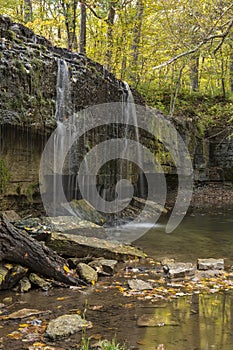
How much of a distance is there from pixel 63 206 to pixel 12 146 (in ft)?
7.09

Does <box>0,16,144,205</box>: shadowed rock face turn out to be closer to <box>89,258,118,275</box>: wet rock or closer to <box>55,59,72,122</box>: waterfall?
<box>55,59,72,122</box>: waterfall

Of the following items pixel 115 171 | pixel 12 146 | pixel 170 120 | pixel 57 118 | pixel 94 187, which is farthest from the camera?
pixel 170 120

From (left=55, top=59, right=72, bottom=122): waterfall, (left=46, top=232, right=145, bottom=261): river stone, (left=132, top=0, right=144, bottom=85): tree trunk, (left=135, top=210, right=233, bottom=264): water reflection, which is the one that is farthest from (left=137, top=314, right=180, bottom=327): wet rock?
(left=132, top=0, right=144, bottom=85): tree trunk

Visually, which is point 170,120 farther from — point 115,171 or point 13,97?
point 13,97

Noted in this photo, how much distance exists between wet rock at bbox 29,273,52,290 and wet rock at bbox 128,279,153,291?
1105mm

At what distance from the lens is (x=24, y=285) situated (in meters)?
4.56

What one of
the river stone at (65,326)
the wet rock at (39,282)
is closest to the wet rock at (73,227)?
the wet rock at (39,282)

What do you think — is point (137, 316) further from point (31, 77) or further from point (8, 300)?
point (31, 77)

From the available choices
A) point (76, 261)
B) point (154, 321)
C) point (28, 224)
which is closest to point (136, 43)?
point (28, 224)

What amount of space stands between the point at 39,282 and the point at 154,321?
5.91ft

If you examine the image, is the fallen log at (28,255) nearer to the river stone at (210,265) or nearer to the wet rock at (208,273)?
the wet rock at (208,273)

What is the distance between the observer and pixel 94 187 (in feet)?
34.7

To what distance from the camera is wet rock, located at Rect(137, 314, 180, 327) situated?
11.4 feet

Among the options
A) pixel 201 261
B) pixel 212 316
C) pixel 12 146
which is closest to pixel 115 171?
pixel 12 146
